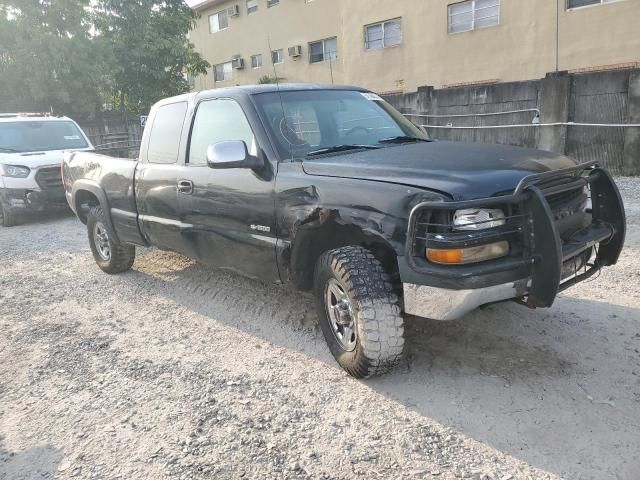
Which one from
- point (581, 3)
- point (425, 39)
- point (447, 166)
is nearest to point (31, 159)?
point (447, 166)

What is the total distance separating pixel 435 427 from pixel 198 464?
1.24m

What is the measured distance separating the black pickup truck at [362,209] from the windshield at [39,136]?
6.01m

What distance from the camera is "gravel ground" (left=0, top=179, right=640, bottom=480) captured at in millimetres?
2592

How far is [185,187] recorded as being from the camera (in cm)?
436

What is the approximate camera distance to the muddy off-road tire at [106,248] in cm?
574

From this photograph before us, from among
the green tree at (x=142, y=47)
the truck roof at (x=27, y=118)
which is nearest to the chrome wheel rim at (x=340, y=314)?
the truck roof at (x=27, y=118)

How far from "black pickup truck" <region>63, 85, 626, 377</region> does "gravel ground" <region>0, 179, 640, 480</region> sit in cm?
39

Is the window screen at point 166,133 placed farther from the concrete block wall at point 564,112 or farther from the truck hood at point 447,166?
the concrete block wall at point 564,112

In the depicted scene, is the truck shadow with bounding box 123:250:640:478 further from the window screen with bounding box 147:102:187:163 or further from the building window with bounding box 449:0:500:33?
the building window with bounding box 449:0:500:33

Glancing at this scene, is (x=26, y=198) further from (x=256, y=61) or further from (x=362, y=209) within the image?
(x=256, y=61)

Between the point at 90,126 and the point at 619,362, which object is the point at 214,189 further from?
the point at 90,126

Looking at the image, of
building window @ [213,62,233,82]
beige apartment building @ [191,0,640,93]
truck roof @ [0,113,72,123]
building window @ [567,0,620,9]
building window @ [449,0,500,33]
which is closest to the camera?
truck roof @ [0,113,72,123]

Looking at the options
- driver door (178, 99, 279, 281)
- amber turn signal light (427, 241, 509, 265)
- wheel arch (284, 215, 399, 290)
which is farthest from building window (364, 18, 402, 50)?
amber turn signal light (427, 241, 509, 265)

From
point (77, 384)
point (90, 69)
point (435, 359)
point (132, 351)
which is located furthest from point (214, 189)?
point (90, 69)
